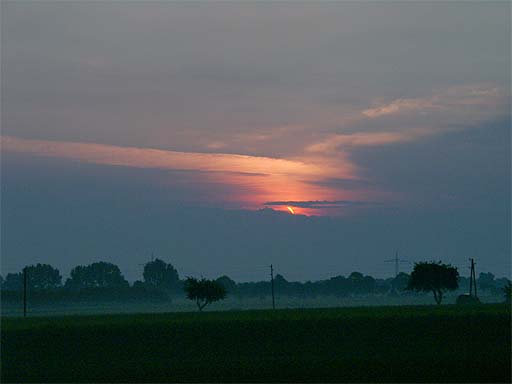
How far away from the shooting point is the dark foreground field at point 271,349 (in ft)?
132

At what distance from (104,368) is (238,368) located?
27.3ft

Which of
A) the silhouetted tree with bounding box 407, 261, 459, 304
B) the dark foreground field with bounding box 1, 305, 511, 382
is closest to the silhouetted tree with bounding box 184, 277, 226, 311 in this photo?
the silhouetted tree with bounding box 407, 261, 459, 304

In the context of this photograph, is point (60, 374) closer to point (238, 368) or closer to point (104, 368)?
point (104, 368)

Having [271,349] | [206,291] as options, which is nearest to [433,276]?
[206,291]

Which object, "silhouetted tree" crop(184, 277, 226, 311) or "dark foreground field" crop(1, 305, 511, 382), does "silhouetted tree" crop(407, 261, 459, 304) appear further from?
"dark foreground field" crop(1, 305, 511, 382)

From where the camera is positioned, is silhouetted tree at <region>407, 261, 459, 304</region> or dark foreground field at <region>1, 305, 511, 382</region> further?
silhouetted tree at <region>407, 261, 459, 304</region>

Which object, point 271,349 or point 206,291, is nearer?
point 271,349

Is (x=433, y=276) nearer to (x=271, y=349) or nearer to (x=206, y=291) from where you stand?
(x=206, y=291)

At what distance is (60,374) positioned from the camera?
141 ft

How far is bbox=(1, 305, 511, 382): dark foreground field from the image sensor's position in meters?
40.4

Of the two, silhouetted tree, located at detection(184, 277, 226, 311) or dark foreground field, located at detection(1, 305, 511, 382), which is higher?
silhouetted tree, located at detection(184, 277, 226, 311)

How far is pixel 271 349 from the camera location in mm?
53812

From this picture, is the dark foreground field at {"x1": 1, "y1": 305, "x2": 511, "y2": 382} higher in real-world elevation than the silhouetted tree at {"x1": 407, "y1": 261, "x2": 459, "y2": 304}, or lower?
lower

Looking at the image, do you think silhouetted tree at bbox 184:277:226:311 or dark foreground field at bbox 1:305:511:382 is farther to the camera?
silhouetted tree at bbox 184:277:226:311
